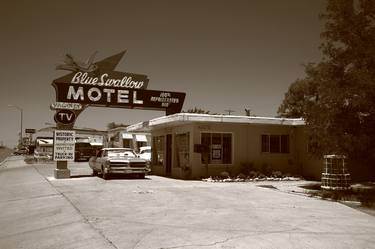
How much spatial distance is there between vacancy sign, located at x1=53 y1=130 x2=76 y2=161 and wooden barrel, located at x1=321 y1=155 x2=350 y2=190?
1314 centimetres

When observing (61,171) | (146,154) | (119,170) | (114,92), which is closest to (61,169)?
(61,171)

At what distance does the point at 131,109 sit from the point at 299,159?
10096 millimetres

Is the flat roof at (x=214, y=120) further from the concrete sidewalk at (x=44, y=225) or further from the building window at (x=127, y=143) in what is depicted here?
the building window at (x=127, y=143)

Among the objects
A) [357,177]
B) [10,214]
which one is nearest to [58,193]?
[10,214]

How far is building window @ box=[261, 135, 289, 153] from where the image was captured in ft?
78.4

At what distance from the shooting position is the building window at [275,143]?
78.4ft

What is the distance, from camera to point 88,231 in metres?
8.85

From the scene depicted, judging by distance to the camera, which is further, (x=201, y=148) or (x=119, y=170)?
(x=201, y=148)

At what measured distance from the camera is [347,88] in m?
15.1

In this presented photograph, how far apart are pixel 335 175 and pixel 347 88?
3.52m

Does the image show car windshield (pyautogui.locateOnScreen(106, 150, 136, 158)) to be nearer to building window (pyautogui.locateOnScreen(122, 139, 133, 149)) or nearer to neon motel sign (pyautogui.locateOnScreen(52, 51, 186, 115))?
neon motel sign (pyautogui.locateOnScreen(52, 51, 186, 115))

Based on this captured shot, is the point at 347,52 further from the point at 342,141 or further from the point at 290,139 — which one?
the point at 290,139

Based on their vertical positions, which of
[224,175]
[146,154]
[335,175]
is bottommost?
[224,175]

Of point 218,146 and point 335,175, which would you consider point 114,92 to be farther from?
point 335,175
